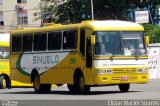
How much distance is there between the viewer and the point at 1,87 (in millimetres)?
39219

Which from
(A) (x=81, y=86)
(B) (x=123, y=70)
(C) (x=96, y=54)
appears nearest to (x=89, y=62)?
(C) (x=96, y=54)

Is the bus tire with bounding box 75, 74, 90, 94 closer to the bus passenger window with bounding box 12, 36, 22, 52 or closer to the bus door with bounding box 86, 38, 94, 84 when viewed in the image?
the bus door with bounding box 86, 38, 94, 84

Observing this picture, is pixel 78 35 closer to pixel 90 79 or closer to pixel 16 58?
pixel 90 79

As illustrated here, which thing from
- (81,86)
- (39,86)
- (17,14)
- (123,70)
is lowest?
(39,86)

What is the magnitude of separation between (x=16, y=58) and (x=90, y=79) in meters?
7.64

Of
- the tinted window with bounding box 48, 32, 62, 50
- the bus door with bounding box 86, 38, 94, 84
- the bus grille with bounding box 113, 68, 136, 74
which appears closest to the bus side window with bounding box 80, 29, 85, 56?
the bus door with bounding box 86, 38, 94, 84

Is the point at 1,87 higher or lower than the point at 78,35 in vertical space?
lower

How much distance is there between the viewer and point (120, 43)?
25609mm

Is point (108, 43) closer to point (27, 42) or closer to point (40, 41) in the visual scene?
point (40, 41)

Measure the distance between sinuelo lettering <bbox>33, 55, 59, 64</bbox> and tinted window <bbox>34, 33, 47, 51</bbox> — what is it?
1.37ft

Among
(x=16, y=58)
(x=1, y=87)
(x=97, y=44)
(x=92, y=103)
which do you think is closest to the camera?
(x=92, y=103)

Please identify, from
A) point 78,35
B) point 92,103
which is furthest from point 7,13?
point 92,103

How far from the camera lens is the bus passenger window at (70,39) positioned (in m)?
26.8

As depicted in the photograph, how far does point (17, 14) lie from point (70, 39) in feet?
201
